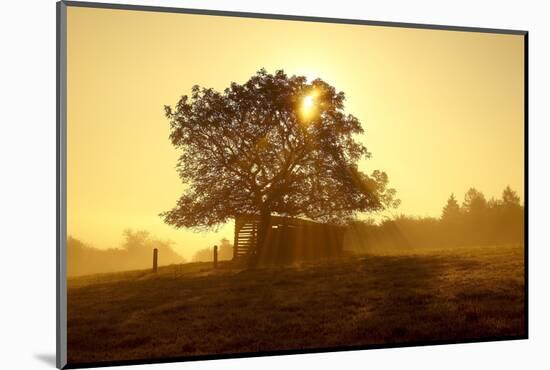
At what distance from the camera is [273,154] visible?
11289 millimetres

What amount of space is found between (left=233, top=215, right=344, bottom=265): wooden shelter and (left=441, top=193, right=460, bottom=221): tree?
144 centimetres

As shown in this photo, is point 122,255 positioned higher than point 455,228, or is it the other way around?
point 455,228

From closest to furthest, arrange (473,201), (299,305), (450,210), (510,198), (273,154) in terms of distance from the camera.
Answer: (299,305) < (273,154) < (450,210) < (473,201) < (510,198)

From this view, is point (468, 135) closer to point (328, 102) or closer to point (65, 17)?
point (328, 102)

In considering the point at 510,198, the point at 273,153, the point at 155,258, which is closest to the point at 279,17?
the point at 273,153

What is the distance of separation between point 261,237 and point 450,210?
101 inches

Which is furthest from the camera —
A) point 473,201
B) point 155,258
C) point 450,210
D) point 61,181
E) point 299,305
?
point 473,201

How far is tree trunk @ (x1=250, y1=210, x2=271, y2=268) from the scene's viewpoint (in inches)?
438

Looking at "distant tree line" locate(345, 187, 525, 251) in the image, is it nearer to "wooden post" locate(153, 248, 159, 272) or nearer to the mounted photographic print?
the mounted photographic print

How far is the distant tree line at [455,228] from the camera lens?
11.5m

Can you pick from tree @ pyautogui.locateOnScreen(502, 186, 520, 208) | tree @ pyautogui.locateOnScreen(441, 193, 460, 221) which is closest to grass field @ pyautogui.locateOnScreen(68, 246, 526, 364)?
tree @ pyautogui.locateOnScreen(441, 193, 460, 221)

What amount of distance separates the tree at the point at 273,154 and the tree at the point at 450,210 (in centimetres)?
76

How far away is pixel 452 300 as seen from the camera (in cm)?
1180

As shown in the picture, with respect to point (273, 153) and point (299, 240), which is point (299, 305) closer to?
point (299, 240)
